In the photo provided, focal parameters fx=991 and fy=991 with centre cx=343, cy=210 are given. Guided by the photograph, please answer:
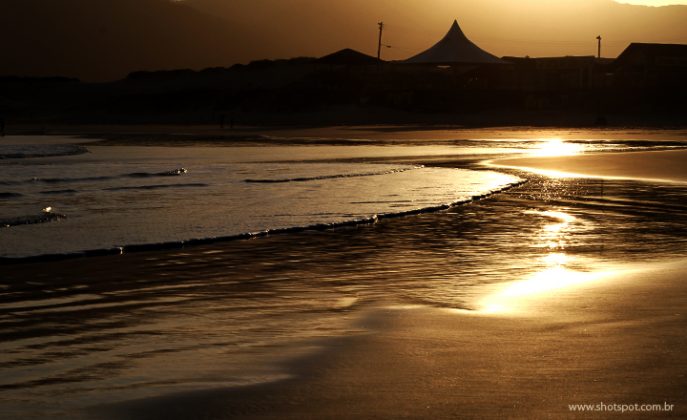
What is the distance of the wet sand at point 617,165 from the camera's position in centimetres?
2248

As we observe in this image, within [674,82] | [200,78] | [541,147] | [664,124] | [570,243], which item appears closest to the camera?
[570,243]

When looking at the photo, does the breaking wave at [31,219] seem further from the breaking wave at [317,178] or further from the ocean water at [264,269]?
the breaking wave at [317,178]

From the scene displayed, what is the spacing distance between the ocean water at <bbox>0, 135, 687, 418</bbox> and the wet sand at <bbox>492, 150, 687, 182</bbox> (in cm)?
226

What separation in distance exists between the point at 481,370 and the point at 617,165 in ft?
69.6

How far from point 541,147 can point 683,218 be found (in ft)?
78.0

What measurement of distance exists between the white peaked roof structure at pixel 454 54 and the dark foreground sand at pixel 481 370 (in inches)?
2288

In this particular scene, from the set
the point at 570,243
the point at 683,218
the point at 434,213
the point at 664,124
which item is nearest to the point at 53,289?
the point at 570,243

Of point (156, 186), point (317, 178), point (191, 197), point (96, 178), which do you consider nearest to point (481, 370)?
point (191, 197)

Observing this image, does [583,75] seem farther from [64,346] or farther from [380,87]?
[64,346]

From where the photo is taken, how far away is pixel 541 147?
37375 mm

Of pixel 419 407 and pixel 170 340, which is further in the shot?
pixel 170 340

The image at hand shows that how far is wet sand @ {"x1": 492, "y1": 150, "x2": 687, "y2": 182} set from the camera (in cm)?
2248

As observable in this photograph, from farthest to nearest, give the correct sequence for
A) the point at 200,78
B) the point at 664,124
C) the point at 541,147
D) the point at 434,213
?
the point at 200,78 → the point at 664,124 → the point at 541,147 → the point at 434,213

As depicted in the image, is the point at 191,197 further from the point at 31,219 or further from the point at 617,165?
the point at 617,165
